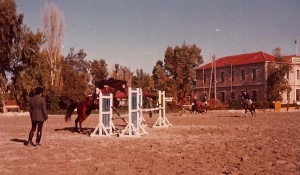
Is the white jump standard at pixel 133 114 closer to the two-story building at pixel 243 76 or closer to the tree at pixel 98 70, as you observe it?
the two-story building at pixel 243 76

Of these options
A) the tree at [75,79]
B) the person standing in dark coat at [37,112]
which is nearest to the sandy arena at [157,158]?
the person standing in dark coat at [37,112]

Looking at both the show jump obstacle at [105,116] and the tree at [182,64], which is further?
the tree at [182,64]

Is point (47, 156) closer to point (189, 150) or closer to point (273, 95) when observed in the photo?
point (189, 150)

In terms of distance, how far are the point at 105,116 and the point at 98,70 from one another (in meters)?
72.4

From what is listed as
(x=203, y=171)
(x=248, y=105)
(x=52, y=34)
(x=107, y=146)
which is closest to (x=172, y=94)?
(x=52, y=34)

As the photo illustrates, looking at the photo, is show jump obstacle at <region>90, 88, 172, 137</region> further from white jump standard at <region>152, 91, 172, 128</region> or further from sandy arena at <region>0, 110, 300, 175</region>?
→ white jump standard at <region>152, 91, 172, 128</region>

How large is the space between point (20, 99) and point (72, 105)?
3051cm

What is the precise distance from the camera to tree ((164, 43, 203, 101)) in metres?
72.0

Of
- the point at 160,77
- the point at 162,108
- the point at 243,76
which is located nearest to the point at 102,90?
the point at 162,108

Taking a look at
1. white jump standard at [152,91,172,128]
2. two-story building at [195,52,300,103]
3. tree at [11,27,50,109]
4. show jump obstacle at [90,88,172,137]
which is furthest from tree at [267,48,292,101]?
show jump obstacle at [90,88,172,137]

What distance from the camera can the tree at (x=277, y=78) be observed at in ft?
184

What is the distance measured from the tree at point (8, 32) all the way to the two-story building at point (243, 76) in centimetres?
3311

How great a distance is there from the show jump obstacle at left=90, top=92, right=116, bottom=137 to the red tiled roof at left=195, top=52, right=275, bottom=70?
49.5m

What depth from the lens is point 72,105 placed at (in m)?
17.1
